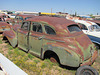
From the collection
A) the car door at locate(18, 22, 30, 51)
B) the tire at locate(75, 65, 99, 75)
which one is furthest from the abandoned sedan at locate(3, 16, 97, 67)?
the tire at locate(75, 65, 99, 75)

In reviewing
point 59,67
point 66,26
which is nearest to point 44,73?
point 59,67

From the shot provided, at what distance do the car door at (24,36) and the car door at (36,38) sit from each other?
0.25m

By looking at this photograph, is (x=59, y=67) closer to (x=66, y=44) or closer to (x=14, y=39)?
(x=66, y=44)

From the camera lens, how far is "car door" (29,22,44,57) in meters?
3.87

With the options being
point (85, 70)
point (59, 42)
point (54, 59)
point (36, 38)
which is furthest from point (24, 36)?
point (85, 70)

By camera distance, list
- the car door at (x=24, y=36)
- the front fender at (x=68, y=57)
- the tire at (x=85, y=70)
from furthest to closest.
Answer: the car door at (x=24, y=36)
the front fender at (x=68, y=57)
the tire at (x=85, y=70)

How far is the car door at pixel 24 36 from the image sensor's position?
4.36m

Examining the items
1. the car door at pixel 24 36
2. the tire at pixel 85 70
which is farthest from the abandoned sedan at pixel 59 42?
the tire at pixel 85 70

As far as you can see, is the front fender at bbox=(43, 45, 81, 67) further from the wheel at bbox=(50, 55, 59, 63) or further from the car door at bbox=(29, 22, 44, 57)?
the car door at bbox=(29, 22, 44, 57)

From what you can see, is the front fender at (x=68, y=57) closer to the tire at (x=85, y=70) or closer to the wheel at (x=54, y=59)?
the tire at (x=85, y=70)

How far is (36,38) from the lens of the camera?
395cm

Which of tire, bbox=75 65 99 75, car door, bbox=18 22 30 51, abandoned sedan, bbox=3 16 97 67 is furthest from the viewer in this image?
car door, bbox=18 22 30 51

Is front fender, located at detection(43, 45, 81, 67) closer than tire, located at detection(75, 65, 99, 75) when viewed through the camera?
No

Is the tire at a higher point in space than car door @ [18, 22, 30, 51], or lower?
lower
